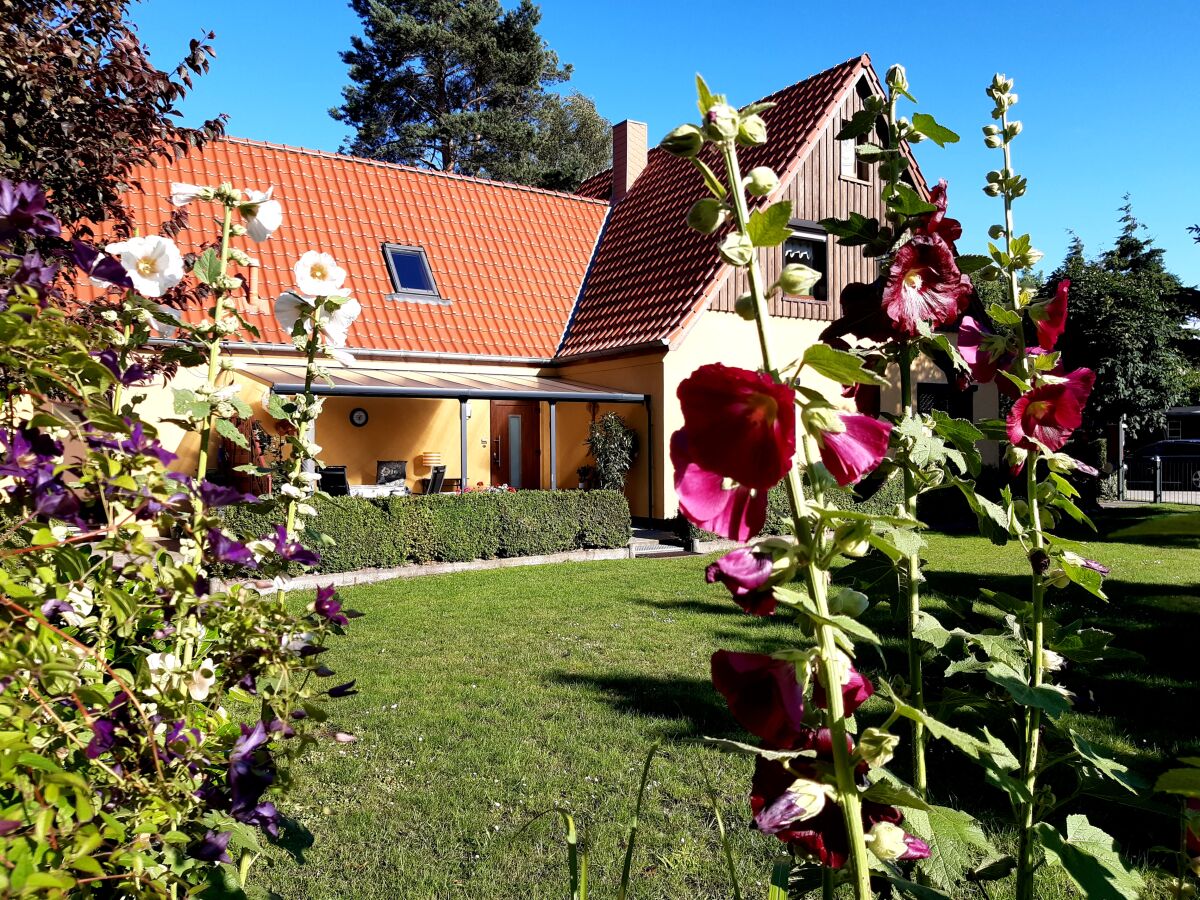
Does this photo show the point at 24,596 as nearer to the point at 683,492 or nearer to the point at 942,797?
the point at 683,492

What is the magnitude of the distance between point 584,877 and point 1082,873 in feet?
2.44

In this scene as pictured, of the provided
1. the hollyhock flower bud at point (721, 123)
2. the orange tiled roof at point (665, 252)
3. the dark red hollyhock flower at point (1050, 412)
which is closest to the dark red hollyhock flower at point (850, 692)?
the hollyhock flower bud at point (721, 123)

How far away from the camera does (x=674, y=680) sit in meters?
5.39

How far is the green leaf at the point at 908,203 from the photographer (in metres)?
1.30

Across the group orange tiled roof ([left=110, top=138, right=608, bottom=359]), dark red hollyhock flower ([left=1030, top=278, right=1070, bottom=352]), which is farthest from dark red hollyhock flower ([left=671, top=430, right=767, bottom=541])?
orange tiled roof ([left=110, top=138, right=608, bottom=359])

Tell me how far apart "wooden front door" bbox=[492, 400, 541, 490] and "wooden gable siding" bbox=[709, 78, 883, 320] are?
4.75m

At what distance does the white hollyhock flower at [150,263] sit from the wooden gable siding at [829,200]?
12.9 m

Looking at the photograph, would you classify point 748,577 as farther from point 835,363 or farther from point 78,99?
point 78,99

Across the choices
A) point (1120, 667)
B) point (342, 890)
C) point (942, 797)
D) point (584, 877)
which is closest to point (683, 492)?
point (584, 877)

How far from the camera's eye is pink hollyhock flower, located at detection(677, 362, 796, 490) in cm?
73

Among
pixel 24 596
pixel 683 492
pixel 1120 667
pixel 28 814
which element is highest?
pixel 683 492

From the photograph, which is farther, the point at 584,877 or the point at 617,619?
the point at 617,619

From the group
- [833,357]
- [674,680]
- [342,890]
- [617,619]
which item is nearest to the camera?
[833,357]

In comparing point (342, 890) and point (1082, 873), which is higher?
point (1082, 873)
